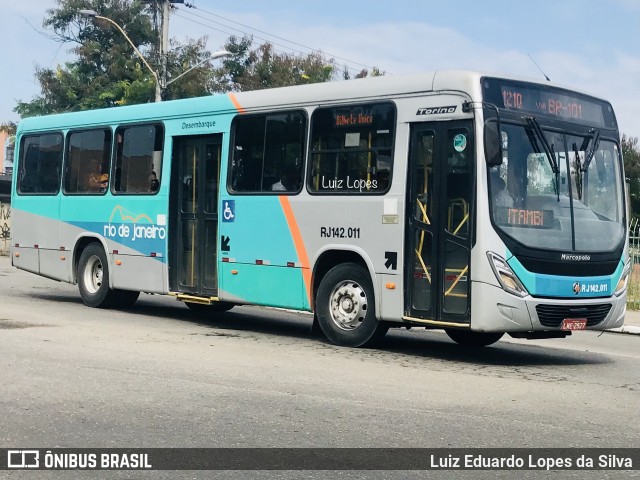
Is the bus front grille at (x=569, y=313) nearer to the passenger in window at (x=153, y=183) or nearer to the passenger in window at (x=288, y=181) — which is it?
the passenger in window at (x=288, y=181)

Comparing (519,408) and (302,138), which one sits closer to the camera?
(519,408)

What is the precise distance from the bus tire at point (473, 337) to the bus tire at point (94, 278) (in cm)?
609

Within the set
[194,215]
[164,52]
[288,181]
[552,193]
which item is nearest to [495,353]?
[552,193]

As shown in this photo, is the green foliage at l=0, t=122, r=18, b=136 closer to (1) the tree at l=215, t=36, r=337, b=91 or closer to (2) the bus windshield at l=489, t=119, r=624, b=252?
(1) the tree at l=215, t=36, r=337, b=91

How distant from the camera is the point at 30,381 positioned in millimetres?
9250

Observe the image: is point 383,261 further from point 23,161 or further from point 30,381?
point 23,161

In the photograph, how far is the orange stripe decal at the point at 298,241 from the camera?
42.9 ft

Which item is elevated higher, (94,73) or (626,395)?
(94,73)

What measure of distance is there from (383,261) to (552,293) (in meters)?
1.95

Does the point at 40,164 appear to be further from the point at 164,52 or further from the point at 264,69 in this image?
the point at 264,69

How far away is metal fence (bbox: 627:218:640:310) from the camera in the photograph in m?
19.0

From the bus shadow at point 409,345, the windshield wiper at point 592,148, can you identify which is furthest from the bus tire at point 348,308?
the windshield wiper at point 592,148

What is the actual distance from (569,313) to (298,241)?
3.52m

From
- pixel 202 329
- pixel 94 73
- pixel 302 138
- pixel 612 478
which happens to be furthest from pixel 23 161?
pixel 94 73
